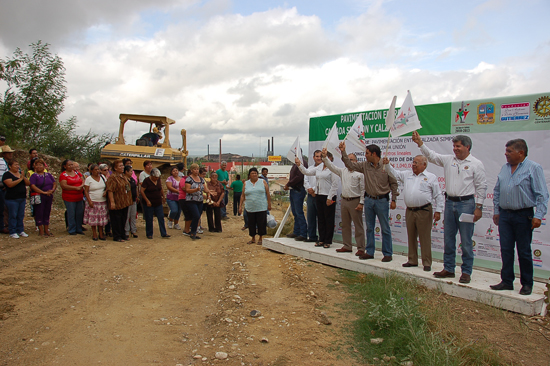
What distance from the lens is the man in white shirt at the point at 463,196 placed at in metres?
5.08

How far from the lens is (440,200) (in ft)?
18.3

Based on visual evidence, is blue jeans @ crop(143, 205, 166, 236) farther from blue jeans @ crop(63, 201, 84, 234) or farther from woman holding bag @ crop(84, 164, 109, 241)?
blue jeans @ crop(63, 201, 84, 234)

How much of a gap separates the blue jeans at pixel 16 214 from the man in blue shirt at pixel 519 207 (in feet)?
28.4

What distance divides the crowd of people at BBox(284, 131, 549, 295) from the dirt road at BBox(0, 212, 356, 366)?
1145 mm

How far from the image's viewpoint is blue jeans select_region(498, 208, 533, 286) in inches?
183

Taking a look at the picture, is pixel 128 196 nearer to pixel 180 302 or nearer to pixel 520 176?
pixel 180 302

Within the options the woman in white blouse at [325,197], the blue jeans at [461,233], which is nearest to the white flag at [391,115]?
the blue jeans at [461,233]

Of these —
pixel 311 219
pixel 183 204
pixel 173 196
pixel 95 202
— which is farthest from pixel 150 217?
pixel 311 219

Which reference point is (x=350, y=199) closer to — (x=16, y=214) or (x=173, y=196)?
(x=173, y=196)

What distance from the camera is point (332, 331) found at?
13.7 feet

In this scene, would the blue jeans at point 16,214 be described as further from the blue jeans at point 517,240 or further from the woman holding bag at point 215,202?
the blue jeans at point 517,240

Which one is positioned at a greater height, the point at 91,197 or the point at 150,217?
the point at 91,197

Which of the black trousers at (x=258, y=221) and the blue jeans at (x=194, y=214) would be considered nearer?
the black trousers at (x=258, y=221)

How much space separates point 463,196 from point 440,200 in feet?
1.55
